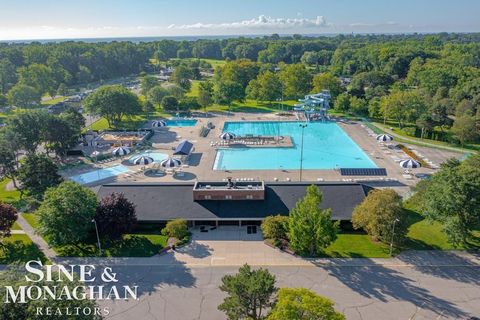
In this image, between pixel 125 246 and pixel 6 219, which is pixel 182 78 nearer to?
pixel 6 219

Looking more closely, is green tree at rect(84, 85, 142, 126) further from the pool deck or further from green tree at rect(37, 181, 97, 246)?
green tree at rect(37, 181, 97, 246)

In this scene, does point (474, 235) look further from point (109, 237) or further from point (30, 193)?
point (30, 193)

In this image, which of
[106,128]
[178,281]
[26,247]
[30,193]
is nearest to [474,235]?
[178,281]

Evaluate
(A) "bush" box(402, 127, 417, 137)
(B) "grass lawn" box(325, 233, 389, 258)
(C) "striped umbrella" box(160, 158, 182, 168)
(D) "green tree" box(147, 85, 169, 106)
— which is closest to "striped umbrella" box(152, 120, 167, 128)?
(D) "green tree" box(147, 85, 169, 106)

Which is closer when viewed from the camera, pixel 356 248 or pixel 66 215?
pixel 66 215

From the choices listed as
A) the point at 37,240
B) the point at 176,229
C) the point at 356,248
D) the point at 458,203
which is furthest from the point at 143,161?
the point at 458,203

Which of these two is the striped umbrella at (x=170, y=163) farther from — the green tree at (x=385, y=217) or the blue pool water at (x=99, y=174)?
the green tree at (x=385, y=217)
